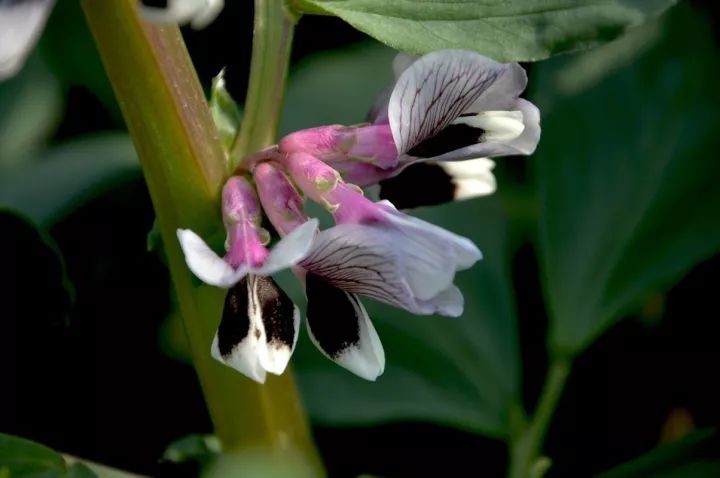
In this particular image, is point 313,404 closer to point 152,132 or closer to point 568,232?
point 568,232

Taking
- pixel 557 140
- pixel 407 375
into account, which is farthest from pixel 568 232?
pixel 407 375

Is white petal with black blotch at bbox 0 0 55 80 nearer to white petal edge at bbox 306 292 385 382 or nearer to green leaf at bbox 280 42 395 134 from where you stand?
white petal edge at bbox 306 292 385 382

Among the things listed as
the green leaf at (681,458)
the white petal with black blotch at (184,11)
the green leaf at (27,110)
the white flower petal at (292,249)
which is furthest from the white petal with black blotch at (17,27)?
the green leaf at (27,110)

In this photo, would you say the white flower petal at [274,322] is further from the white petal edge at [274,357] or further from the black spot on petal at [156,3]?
the black spot on petal at [156,3]

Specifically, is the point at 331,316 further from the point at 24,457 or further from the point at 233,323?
the point at 24,457

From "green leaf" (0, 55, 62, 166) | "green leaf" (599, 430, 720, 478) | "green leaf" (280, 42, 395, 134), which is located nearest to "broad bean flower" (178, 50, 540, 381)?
"green leaf" (599, 430, 720, 478)

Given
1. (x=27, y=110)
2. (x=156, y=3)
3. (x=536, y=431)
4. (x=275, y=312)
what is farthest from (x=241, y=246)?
(x=27, y=110)
